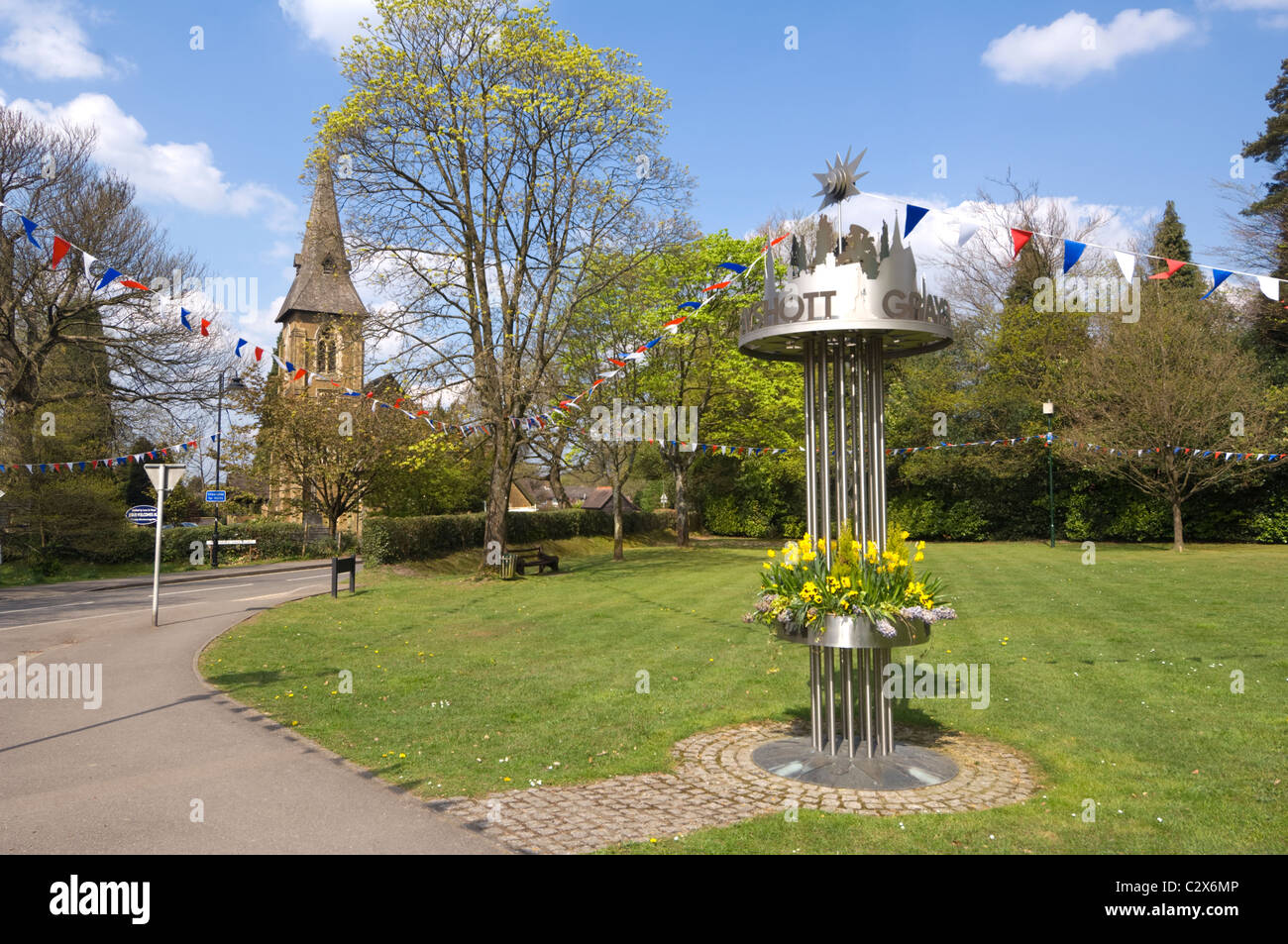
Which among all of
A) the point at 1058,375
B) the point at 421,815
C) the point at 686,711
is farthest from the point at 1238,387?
the point at 421,815

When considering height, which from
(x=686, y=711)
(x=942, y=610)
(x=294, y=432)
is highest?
(x=294, y=432)

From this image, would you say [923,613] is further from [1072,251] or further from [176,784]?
[176,784]

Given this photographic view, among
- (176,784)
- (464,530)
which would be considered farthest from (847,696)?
(464,530)

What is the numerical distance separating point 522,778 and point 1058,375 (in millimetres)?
34181

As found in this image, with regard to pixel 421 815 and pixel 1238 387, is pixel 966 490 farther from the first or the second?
pixel 421 815

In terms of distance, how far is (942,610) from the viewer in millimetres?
6457

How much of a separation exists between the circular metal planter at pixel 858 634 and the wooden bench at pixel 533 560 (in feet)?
59.4

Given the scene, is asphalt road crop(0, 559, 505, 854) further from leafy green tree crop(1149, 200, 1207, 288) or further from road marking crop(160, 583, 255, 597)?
leafy green tree crop(1149, 200, 1207, 288)

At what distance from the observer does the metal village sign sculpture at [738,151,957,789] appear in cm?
632

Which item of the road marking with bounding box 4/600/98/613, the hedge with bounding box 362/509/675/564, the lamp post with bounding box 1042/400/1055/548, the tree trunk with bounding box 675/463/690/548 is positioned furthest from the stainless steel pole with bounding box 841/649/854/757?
the tree trunk with bounding box 675/463/690/548

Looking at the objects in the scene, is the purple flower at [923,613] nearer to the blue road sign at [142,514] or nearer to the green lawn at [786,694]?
the green lawn at [786,694]

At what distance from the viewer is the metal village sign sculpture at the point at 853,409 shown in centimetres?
632

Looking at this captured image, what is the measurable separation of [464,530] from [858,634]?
84.1 feet

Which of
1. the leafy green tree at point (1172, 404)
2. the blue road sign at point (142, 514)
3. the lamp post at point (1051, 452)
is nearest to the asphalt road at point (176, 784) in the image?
the blue road sign at point (142, 514)
